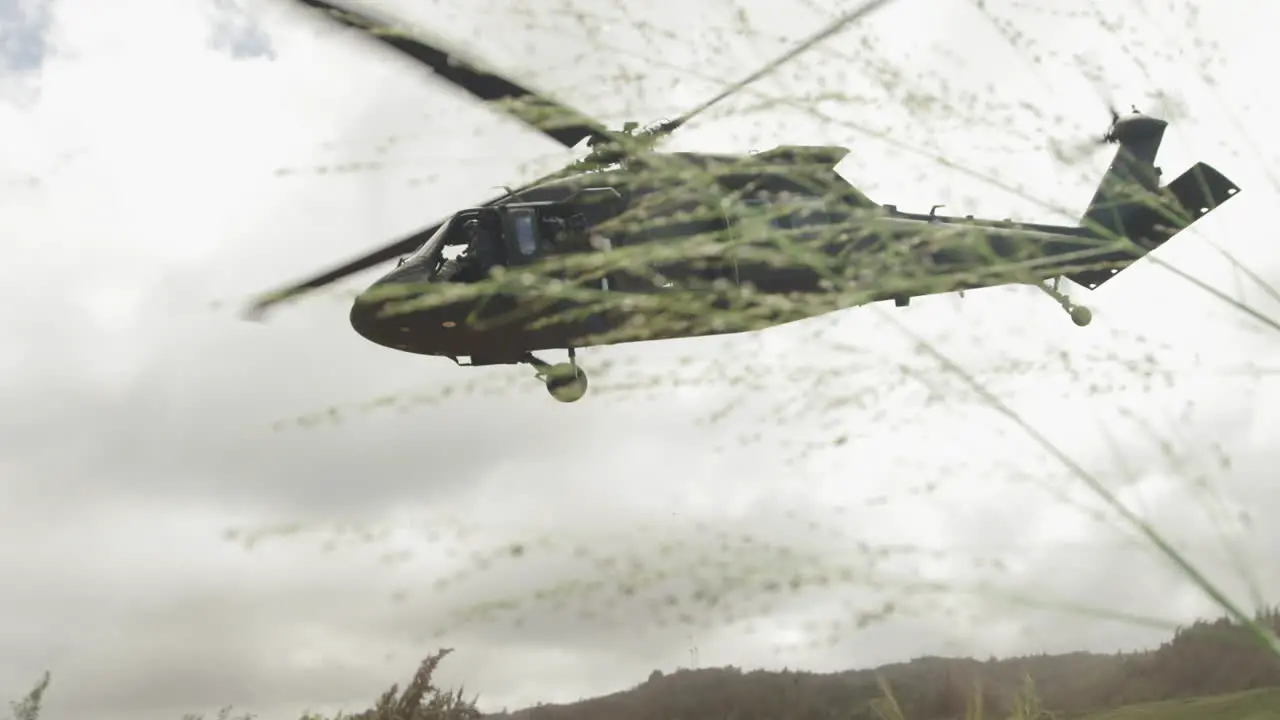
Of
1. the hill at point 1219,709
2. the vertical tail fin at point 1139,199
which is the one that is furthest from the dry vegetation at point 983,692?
the vertical tail fin at point 1139,199

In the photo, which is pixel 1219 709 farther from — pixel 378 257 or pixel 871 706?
pixel 378 257

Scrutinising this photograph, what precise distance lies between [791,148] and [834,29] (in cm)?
24

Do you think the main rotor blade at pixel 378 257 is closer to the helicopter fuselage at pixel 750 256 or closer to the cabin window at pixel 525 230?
the cabin window at pixel 525 230

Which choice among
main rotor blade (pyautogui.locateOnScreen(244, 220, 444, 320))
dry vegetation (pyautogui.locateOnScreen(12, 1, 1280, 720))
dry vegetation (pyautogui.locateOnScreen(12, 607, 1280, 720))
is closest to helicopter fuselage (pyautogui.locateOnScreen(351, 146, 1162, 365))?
dry vegetation (pyautogui.locateOnScreen(12, 1, 1280, 720))

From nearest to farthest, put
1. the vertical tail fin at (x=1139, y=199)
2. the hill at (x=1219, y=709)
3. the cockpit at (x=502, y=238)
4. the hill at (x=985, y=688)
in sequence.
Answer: the vertical tail fin at (x=1139, y=199) → the hill at (x=1219, y=709) → the hill at (x=985, y=688) → the cockpit at (x=502, y=238)

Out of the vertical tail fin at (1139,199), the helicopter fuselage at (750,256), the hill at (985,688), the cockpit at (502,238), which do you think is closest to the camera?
the helicopter fuselage at (750,256)

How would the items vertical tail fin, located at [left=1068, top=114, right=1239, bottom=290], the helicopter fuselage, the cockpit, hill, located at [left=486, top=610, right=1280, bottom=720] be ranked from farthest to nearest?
the cockpit
hill, located at [left=486, top=610, right=1280, bottom=720]
vertical tail fin, located at [left=1068, top=114, right=1239, bottom=290]
the helicopter fuselage

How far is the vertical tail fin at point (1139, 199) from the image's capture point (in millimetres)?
1548

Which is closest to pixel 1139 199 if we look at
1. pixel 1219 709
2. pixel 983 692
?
pixel 1219 709

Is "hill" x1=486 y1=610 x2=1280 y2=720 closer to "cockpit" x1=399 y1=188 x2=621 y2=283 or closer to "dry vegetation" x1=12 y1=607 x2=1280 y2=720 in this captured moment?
"dry vegetation" x1=12 y1=607 x2=1280 y2=720

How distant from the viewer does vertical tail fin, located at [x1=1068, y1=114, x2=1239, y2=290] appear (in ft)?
5.08

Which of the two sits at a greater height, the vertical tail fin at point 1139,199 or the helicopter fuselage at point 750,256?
the vertical tail fin at point 1139,199

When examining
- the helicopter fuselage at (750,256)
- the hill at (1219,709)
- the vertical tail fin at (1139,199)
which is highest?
the vertical tail fin at (1139,199)

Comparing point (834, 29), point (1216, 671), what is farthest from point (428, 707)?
point (834, 29)
